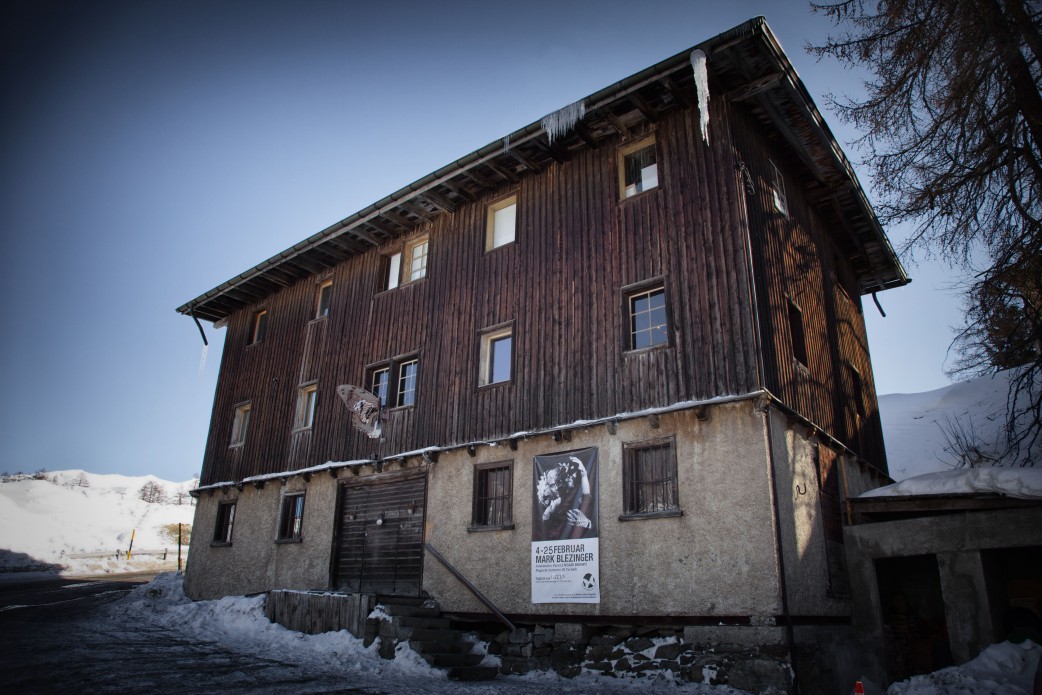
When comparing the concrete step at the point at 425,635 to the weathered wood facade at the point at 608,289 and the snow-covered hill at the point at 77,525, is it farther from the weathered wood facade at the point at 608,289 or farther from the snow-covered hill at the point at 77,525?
the snow-covered hill at the point at 77,525

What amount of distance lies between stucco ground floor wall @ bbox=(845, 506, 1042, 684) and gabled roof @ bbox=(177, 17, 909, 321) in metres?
8.15

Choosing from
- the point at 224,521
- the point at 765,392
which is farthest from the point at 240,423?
the point at 765,392

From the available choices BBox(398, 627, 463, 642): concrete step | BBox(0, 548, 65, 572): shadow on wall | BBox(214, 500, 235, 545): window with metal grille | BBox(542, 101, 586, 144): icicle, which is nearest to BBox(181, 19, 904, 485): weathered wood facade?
BBox(542, 101, 586, 144): icicle

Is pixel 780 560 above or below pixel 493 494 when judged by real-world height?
below

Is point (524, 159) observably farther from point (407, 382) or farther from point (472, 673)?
point (472, 673)

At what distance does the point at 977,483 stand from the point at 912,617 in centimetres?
386

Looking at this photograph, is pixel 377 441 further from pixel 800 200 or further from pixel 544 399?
pixel 800 200

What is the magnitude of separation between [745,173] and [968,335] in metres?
4.66

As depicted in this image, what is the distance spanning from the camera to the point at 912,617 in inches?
527

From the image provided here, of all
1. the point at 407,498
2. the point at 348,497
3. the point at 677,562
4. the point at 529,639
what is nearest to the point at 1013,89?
the point at 677,562

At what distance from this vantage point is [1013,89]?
1038cm

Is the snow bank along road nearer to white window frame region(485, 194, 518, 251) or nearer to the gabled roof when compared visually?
white window frame region(485, 194, 518, 251)

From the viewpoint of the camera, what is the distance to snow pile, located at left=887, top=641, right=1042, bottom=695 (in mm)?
8523

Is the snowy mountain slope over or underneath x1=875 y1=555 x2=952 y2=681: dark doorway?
over
